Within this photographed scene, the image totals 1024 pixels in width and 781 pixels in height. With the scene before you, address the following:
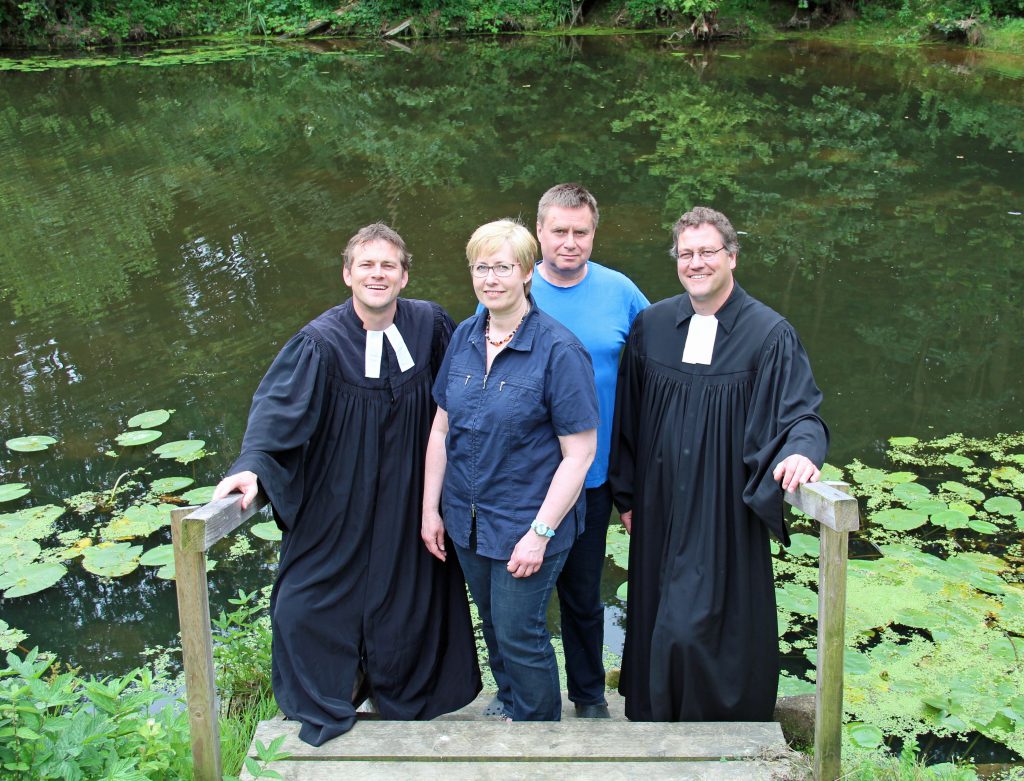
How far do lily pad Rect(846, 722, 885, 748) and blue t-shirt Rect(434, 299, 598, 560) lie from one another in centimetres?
126

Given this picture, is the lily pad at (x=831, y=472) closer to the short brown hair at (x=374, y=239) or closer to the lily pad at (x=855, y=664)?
the lily pad at (x=855, y=664)

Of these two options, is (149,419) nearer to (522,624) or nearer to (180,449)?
(180,449)

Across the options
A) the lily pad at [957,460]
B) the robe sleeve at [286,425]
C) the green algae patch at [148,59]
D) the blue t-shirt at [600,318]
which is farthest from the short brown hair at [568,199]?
the green algae patch at [148,59]

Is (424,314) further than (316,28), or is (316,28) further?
(316,28)

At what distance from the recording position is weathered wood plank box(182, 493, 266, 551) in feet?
7.90

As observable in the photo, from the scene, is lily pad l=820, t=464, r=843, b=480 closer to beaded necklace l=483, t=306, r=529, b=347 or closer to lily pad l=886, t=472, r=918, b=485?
lily pad l=886, t=472, r=918, b=485

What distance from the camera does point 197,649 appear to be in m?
2.51

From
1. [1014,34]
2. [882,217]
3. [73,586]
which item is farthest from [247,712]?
[1014,34]

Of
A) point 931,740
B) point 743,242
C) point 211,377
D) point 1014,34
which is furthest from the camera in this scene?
point 1014,34

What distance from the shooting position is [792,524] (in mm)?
5043

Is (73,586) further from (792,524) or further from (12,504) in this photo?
(792,524)

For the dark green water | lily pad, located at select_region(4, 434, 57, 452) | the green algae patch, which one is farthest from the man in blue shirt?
the green algae patch

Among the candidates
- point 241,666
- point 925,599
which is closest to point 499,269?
point 241,666

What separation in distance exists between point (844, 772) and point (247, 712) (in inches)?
70.5
